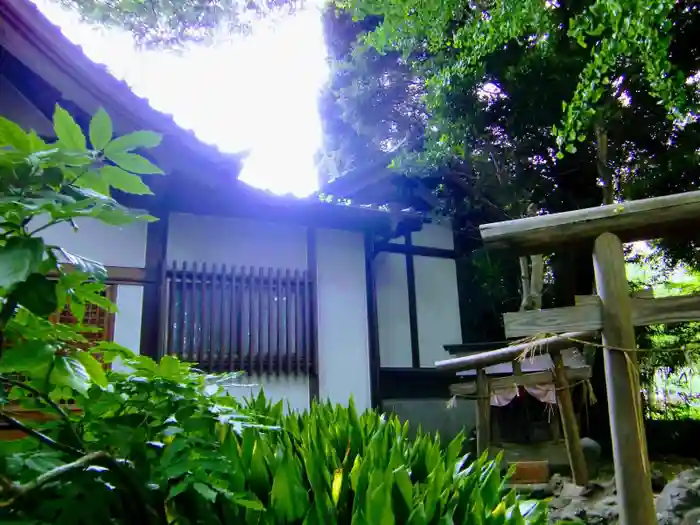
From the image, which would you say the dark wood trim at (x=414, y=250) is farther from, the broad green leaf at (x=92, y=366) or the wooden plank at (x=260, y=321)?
the broad green leaf at (x=92, y=366)

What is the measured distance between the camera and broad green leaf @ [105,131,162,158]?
1.31m

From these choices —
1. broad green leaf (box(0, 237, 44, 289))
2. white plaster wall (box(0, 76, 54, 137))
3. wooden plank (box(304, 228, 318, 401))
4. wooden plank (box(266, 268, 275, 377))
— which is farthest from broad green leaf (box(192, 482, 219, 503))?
white plaster wall (box(0, 76, 54, 137))

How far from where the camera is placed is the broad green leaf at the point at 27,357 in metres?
1.27

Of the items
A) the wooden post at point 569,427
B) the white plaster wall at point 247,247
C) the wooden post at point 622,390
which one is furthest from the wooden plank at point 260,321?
the wooden post at point 622,390

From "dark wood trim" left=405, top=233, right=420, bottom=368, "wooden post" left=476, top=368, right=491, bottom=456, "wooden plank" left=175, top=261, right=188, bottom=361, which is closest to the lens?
"wooden plank" left=175, top=261, right=188, bottom=361

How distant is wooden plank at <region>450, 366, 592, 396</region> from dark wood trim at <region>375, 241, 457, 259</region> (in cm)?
334

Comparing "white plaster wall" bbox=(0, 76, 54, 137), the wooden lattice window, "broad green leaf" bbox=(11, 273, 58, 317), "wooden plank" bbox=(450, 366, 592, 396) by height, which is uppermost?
"white plaster wall" bbox=(0, 76, 54, 137)

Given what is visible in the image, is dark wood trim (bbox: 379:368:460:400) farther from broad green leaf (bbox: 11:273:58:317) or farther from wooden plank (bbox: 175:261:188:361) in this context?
broad green leaf (bbox: 11:273:58:317)

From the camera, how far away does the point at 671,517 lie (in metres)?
5.95

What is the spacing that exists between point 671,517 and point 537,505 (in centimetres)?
447

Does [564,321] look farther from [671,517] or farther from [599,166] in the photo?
[599,166]

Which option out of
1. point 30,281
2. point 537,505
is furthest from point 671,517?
point 30,281

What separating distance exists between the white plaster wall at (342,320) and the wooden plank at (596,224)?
398 cm

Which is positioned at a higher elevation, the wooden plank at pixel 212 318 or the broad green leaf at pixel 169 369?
the wooden plank at pixel 212 318
